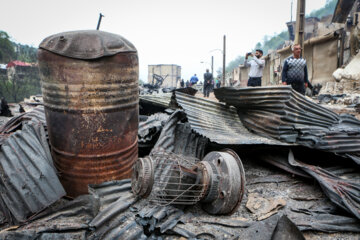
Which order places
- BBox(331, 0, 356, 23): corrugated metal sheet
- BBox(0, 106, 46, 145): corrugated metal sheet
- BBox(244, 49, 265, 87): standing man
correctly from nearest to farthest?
BBox(0, 106, 46, 145): corrugated metal sheet → BBox(244, 49, 265, 87): standing man → BBox(331, 0, 356, 23): corrugated metal sheet

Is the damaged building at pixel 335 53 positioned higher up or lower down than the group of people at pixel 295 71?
higher up

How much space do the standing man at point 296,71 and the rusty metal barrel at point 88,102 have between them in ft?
14.6

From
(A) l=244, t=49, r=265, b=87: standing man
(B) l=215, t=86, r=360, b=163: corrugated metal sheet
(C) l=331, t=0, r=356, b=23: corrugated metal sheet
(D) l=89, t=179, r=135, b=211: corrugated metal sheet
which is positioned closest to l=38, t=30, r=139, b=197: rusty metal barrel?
(D) l=89, t=179, r=135, b=211: corrugated metal sheet

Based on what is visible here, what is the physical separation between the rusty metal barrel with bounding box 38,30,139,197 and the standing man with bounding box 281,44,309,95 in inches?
175

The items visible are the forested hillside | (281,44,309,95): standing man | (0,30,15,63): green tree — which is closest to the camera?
(281,44,309,95): standing man

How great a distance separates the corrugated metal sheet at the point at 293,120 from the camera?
3170 millimetres

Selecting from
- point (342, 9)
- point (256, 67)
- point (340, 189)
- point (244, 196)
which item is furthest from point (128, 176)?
point (342, 9)

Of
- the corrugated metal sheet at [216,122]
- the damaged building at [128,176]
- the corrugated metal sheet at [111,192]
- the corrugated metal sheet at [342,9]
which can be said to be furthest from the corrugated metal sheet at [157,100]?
the corrugated metal sheet at [342,9]

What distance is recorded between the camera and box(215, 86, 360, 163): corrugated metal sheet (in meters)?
3.17

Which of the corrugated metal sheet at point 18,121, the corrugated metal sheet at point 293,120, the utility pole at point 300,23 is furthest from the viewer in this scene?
the utility pole at point 300,23

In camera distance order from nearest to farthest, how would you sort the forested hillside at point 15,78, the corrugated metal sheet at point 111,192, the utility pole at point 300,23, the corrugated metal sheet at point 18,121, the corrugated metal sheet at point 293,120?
the corrugated metal sheet at point 111,192, the corrugated metal sheet at point 293,120, the corrugated metal sheet at point 18,121, the utility pole at point 300,23, the forested hillside at point 15,78

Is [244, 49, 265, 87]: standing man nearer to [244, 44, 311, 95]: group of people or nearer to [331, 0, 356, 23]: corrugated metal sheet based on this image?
[244, 44, 311, 95]: group of people

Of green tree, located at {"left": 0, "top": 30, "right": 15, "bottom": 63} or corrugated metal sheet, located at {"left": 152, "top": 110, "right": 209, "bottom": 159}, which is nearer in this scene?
corrugated metal sheet, located at {"left": 152, "top": 110, "right": 209, "bottom": 159}

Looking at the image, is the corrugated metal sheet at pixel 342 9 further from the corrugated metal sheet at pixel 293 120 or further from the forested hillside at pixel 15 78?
the forested hillside at pixel 15 78
